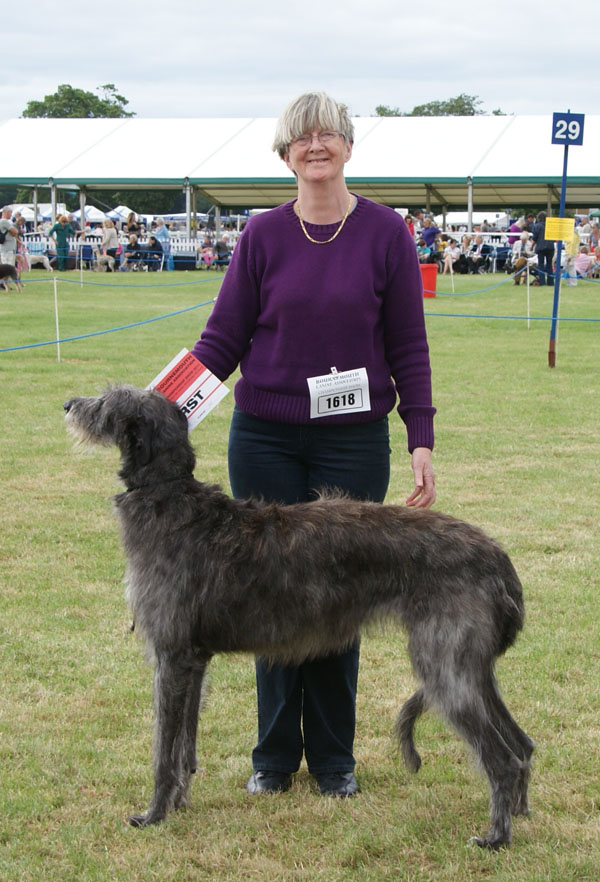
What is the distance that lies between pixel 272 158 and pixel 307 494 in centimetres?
2953

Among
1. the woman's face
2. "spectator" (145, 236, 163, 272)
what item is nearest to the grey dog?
the woman's face

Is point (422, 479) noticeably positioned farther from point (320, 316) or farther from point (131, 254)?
point (131, 254)

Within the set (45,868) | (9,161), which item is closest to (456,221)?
(9,161)

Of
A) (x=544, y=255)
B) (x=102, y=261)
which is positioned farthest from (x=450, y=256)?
(x=102, y=261)

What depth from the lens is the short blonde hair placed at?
3.44 m

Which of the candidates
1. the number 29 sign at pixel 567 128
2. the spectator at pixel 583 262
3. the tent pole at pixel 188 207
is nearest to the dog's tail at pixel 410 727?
the number 29 sign at pixel 567 128

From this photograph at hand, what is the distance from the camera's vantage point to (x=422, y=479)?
367 centimetres

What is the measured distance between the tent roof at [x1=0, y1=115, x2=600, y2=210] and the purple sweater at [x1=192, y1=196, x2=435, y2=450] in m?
27.3

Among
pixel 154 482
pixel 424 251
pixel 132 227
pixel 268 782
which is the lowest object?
pixel 268 782

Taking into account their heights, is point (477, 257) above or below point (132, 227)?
below

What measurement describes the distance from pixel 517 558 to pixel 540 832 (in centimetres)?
293

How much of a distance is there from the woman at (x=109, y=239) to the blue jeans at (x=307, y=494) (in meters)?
28.9

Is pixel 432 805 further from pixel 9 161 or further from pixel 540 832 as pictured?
pixel 9 161

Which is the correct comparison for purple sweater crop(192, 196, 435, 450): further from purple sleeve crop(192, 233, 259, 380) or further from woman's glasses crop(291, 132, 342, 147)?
woman's glasses crop(291, 132, 342, 147)
